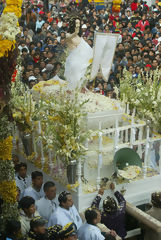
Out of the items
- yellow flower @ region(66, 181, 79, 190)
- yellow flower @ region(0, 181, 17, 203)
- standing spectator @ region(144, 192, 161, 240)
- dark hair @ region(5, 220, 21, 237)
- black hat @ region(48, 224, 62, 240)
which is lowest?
standing spectator @ region(144, 192, 161, 240)

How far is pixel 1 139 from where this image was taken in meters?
4.83

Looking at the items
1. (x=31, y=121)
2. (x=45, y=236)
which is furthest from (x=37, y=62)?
(x=45, y=236)

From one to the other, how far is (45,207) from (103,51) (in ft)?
9.56

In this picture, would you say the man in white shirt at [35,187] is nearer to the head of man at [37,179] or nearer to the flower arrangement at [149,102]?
the head of man at [37,179]

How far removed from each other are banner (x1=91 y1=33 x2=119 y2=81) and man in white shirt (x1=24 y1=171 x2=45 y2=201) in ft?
6.76

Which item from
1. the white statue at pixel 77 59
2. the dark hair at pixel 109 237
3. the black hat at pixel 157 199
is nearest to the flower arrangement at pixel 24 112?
the white statue at pixel 77 59

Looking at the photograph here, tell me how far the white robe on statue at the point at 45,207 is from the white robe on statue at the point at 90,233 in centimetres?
86

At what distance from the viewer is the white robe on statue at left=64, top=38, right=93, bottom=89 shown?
6.87 meters

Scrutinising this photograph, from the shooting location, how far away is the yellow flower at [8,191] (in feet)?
16.4

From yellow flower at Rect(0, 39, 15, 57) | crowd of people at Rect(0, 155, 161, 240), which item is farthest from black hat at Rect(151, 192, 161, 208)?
yellow flower at Rect(0, 39, 15, 57)

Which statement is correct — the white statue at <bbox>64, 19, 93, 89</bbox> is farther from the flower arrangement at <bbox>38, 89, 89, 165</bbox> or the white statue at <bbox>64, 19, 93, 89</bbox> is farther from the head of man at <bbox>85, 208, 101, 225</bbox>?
the head of man at <bbox>85, 208, 101, 225</bbox>

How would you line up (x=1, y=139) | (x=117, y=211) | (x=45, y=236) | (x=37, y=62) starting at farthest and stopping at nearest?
(x=37, y=62)
(x=117, y=211)
(x=1, y=139)
(x=45, y=236)

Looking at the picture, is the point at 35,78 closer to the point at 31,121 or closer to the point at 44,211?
the point at 31,121

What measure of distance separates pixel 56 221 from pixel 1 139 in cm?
125
